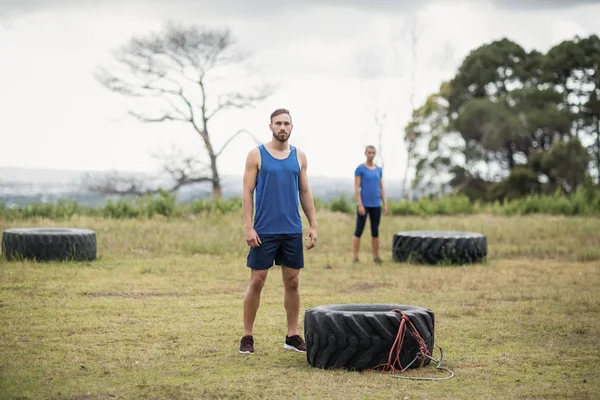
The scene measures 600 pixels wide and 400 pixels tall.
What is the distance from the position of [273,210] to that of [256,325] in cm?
177

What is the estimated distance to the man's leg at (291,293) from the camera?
6566 mm

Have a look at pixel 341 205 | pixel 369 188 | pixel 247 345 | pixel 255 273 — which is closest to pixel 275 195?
pixel 255 273

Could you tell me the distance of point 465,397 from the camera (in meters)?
5.18

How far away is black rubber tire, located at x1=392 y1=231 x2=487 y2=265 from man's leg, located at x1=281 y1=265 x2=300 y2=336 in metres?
6.74

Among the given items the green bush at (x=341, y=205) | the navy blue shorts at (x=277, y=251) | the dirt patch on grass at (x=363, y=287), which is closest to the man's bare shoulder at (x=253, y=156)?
the navy blue shorts at (x=277, y=251)

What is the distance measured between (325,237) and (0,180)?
12.4 m

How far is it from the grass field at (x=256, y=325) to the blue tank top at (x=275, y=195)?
0.97m

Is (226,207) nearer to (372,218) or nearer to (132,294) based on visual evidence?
(372,218)

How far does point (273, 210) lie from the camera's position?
6.42 m

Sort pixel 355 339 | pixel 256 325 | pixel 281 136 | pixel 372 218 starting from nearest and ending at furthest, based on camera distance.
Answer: pixel 355 339
pixel 281 136
pixel 256 325
pixel 372 218

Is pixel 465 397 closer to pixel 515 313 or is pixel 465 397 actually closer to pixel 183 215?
pixel 515 313

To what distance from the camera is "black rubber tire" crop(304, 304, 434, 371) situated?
19.2 feet

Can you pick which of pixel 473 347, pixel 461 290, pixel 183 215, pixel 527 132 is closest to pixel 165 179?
pixel 183 215

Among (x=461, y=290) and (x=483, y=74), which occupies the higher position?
(x=483, y=74)
